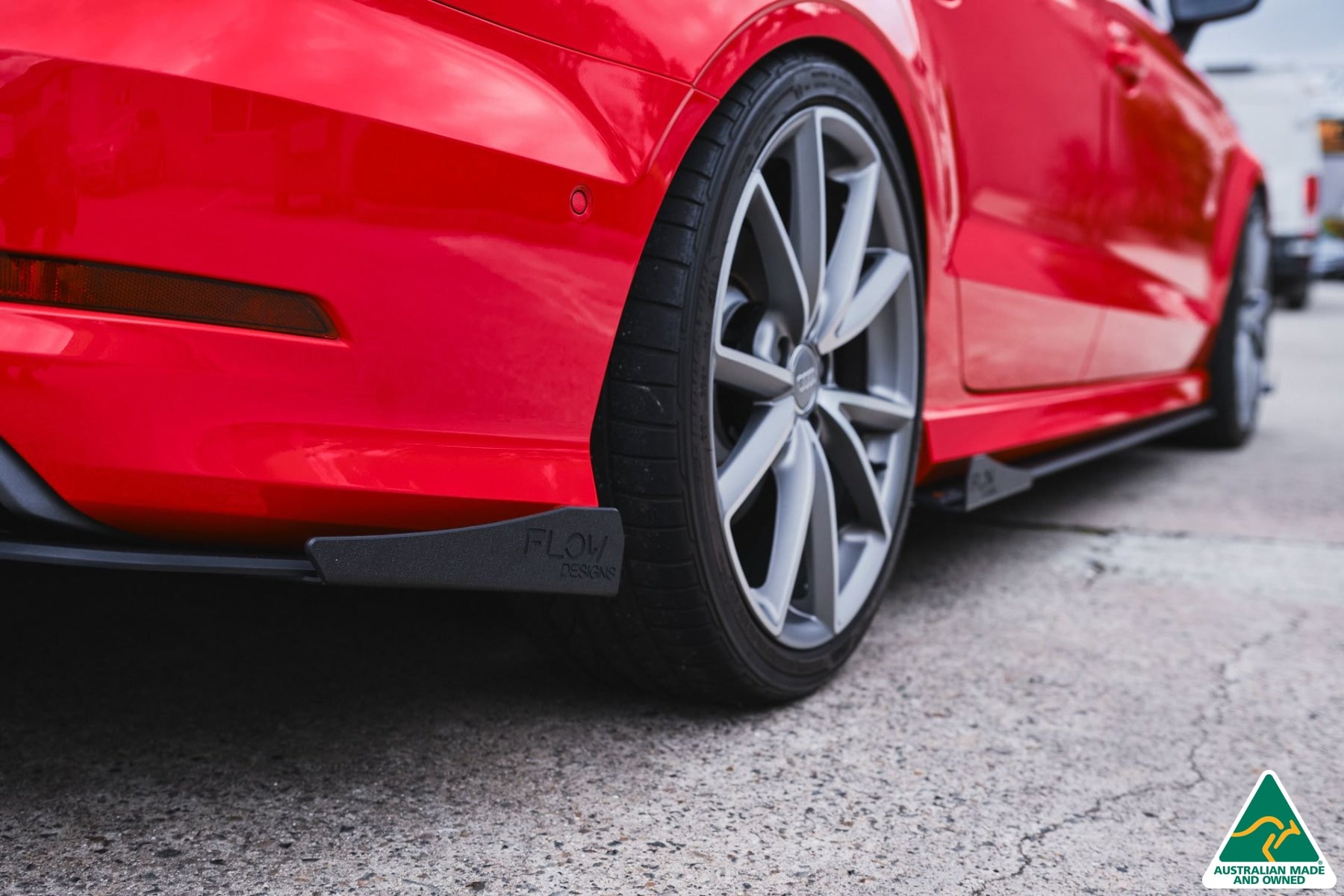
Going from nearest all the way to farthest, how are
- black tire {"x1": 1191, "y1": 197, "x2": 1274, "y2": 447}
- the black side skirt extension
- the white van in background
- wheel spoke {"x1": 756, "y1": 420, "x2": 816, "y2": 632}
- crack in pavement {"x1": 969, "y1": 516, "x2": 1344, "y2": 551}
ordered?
1. wheel spoke {"x1": 756, "y1": 420, "x2": 816, "y2": 632}
2. the black side skirt extension
3. crack in pavement {"x1": 969, "y1": 516, "x2": 1344, "y2": 551}
4. black tire {"x1": 1191, "y1": 197, "x2": 1274, "y2": 447}
5. the white van in background

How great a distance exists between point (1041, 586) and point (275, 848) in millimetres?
1773

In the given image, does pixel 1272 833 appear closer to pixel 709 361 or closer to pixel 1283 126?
pixel 709 361

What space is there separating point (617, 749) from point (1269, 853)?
0.79 m

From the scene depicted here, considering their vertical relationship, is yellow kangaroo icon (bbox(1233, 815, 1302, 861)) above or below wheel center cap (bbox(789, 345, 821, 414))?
below

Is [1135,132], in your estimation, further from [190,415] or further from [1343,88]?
[1343,88]

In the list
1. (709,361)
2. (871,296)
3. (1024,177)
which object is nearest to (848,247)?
(871,296)

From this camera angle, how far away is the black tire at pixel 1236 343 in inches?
169

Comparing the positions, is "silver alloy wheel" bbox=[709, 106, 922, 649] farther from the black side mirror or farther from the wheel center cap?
the black side mirror

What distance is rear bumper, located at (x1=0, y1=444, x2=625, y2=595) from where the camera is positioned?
1201mm

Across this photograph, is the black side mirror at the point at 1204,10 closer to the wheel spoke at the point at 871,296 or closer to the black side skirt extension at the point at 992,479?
the black side skirt extension at the point at 992,479

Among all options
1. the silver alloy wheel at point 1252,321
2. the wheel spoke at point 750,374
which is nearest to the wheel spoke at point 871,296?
the wheel spoke at point 750,374

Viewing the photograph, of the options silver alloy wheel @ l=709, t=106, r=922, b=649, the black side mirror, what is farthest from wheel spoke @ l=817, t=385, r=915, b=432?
the black side mirror

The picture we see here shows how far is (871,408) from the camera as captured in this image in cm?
201

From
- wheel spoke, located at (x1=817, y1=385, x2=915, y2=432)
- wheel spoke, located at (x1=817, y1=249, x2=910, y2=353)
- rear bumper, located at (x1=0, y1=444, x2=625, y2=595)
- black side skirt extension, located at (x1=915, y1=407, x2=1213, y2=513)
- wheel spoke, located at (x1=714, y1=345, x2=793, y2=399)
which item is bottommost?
rear bumper, located at (x1=0, y1=444, x2=625, y2=595)
